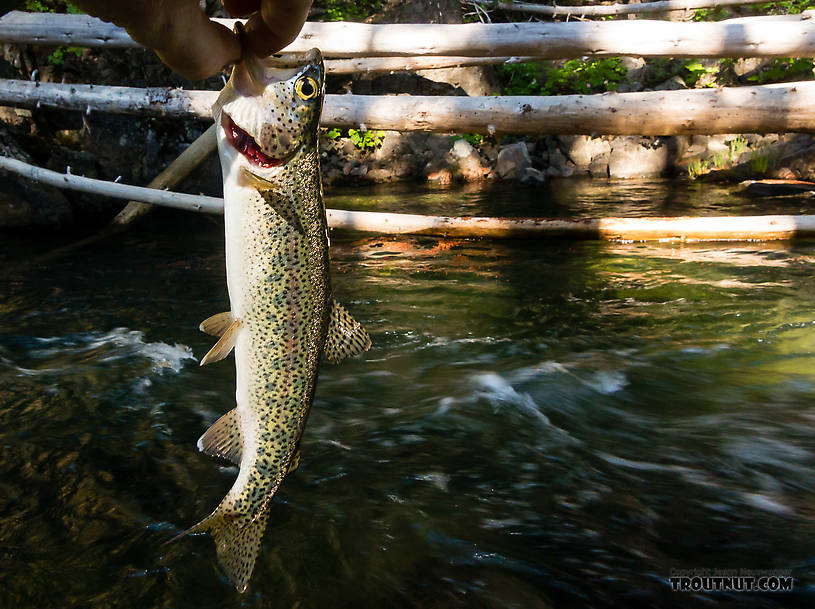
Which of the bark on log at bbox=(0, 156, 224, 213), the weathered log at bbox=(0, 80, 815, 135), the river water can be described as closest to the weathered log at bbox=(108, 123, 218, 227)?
the bark on log at bbox=(0, 156, 224, 213)

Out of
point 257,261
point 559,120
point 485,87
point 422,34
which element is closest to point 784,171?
point 485,87

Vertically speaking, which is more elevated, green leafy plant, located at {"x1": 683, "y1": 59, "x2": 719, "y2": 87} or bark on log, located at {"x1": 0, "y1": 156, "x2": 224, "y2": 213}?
green leafy plant, located at {"x1": 683, "y1": 59, "x2": 719, "y2": 87}

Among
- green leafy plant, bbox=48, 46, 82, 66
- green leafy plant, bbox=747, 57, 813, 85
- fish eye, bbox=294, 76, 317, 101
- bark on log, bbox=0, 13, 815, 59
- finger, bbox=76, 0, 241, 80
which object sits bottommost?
fish eye, bbox=294, 76, 317, 101

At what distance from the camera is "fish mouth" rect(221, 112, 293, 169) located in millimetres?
1740

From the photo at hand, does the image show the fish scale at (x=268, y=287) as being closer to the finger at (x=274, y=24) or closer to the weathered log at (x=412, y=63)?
the finger at (x=274, y=24)

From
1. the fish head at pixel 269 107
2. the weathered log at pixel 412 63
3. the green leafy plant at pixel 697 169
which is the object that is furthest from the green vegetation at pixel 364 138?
the fish head at pixel 269 107

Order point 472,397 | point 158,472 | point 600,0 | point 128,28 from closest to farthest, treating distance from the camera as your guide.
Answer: point 128,28 → point 158,472 → point 472,397 → point 600,0

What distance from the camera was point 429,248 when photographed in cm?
897

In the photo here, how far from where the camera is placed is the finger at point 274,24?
4.57 feet

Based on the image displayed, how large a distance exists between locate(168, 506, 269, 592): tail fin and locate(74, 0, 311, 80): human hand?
132 cm

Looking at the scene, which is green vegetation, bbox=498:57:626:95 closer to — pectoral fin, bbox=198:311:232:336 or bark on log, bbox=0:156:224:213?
bark on log, bbox=0:156:224:213

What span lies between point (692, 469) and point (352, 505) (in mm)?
1769

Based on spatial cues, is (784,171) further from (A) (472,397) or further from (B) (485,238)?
(A) (472,397)

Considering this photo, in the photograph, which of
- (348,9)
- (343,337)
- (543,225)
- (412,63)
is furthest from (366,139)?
(343,337)
